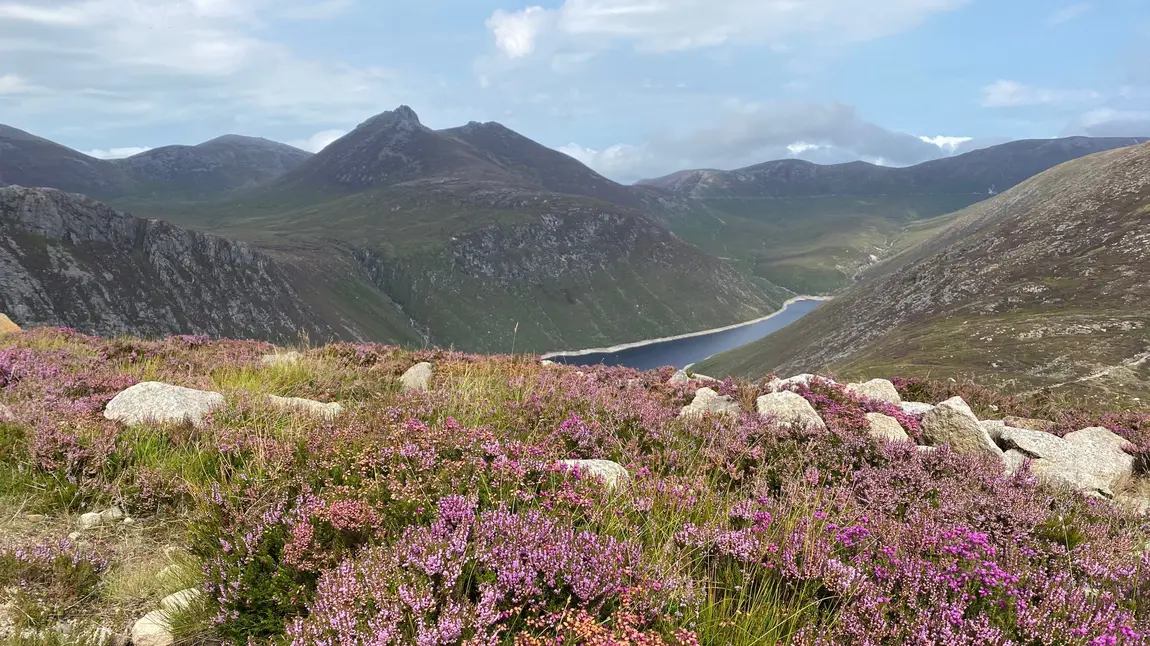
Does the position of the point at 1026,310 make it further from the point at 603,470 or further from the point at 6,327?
the point at 6,327

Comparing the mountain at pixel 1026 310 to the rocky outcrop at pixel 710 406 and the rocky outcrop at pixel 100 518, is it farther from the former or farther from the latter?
the rocky outcrop at pixel 100 518

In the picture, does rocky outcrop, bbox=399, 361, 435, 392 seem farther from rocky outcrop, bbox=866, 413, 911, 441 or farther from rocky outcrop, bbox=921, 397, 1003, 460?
rocky outcrop, bbox=921, 397, 1003, 460

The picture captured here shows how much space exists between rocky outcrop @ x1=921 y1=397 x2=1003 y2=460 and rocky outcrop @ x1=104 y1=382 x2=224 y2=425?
1042cm

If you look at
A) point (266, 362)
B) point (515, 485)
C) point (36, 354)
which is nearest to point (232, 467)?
point (515, 485)

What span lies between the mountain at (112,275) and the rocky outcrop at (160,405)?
148088mm

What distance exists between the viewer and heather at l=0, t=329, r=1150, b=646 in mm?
3316

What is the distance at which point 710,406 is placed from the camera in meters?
9.99

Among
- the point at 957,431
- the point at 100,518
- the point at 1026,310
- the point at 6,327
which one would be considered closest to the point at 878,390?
the point at 957,431

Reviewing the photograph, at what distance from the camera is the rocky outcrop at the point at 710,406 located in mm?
8677

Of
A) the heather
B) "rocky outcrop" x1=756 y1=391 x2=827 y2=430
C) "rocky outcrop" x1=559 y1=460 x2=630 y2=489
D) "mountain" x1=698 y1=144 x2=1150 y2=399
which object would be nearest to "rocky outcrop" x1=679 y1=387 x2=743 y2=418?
"rocky outcrop" x1=756 y1=391 x2=827 y2=430

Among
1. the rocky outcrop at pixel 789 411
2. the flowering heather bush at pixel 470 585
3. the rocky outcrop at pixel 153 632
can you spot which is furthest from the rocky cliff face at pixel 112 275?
the flowering heather bush at pixel 470 585

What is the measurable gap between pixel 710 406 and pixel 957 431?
12.5 feet

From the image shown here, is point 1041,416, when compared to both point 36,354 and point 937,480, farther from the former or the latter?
point 36,354

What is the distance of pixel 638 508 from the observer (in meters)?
4.60
